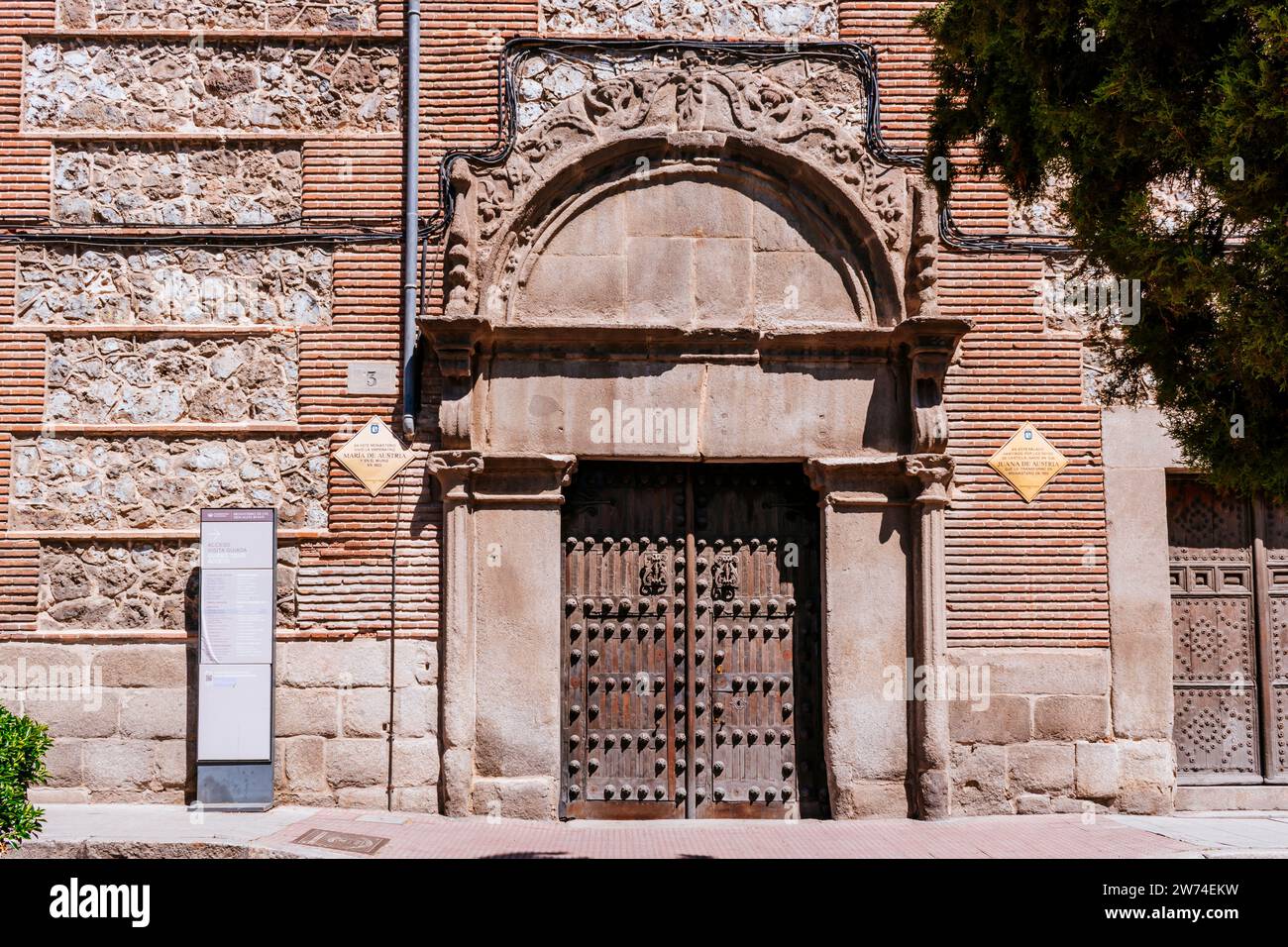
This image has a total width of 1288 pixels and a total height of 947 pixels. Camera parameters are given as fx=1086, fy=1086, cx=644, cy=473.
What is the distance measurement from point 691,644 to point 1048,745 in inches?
94.3

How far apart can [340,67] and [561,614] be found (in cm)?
398

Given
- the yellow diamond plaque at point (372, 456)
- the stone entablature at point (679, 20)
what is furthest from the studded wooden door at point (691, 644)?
the stone entablature at point (679, 20)

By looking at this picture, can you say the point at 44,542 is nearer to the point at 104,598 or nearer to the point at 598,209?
the point at 104,598

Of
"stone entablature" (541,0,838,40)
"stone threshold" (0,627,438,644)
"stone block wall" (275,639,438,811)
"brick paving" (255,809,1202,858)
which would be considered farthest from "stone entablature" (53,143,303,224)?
"brick paving" (255,809,1202,858)

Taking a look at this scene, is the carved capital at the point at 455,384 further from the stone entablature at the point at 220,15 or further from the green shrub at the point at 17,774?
the green shrub at the point at 17,774

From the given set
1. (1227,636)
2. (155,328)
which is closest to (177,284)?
(155,328)

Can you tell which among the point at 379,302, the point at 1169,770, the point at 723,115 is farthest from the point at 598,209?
the point at 1169,770

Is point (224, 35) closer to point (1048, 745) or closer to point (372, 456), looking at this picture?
point (372, 456)

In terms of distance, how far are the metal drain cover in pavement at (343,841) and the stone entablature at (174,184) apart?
12.9ft

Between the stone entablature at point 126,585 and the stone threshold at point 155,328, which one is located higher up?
the stone threshold at point 155,328

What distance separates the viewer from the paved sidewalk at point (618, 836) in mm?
5793

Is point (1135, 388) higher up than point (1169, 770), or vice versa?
point (1135, 388)

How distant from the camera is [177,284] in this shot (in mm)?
7215

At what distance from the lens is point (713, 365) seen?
719cm
